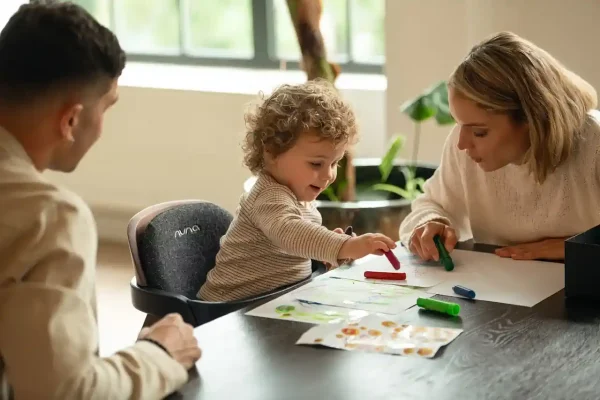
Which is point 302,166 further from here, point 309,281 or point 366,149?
point 366,149

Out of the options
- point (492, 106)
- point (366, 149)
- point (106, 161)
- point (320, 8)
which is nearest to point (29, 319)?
point (492, 106)

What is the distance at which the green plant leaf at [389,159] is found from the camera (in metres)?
3.38

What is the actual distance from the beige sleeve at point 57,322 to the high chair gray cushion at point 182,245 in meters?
0.90

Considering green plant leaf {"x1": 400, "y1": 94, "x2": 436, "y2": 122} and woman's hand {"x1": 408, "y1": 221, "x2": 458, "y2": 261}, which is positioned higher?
green plant leaf {"x1": 400, "y1": 94, "x2": 436, "y2": 122}

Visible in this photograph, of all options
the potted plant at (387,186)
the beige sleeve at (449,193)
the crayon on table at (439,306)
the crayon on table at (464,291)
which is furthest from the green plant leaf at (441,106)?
the crayon on table at (439,306)

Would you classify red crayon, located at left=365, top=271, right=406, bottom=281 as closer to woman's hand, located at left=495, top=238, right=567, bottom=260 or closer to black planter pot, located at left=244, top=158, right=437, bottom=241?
woman's hand, located at left=495, top=238, right=567, bottom=260

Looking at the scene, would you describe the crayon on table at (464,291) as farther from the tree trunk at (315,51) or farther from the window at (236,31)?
the window at (236,31)

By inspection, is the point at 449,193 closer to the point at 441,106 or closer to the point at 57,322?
the point at 441,106

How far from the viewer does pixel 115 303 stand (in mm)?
4016

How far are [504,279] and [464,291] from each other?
15 cm

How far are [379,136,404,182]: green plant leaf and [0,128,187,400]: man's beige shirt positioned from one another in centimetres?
218

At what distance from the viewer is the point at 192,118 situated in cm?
456

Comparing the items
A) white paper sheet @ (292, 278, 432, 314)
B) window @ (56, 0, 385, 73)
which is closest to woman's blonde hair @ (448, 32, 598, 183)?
white paper sheet @ (292, 278, 432, 314)

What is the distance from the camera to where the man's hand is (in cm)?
141
